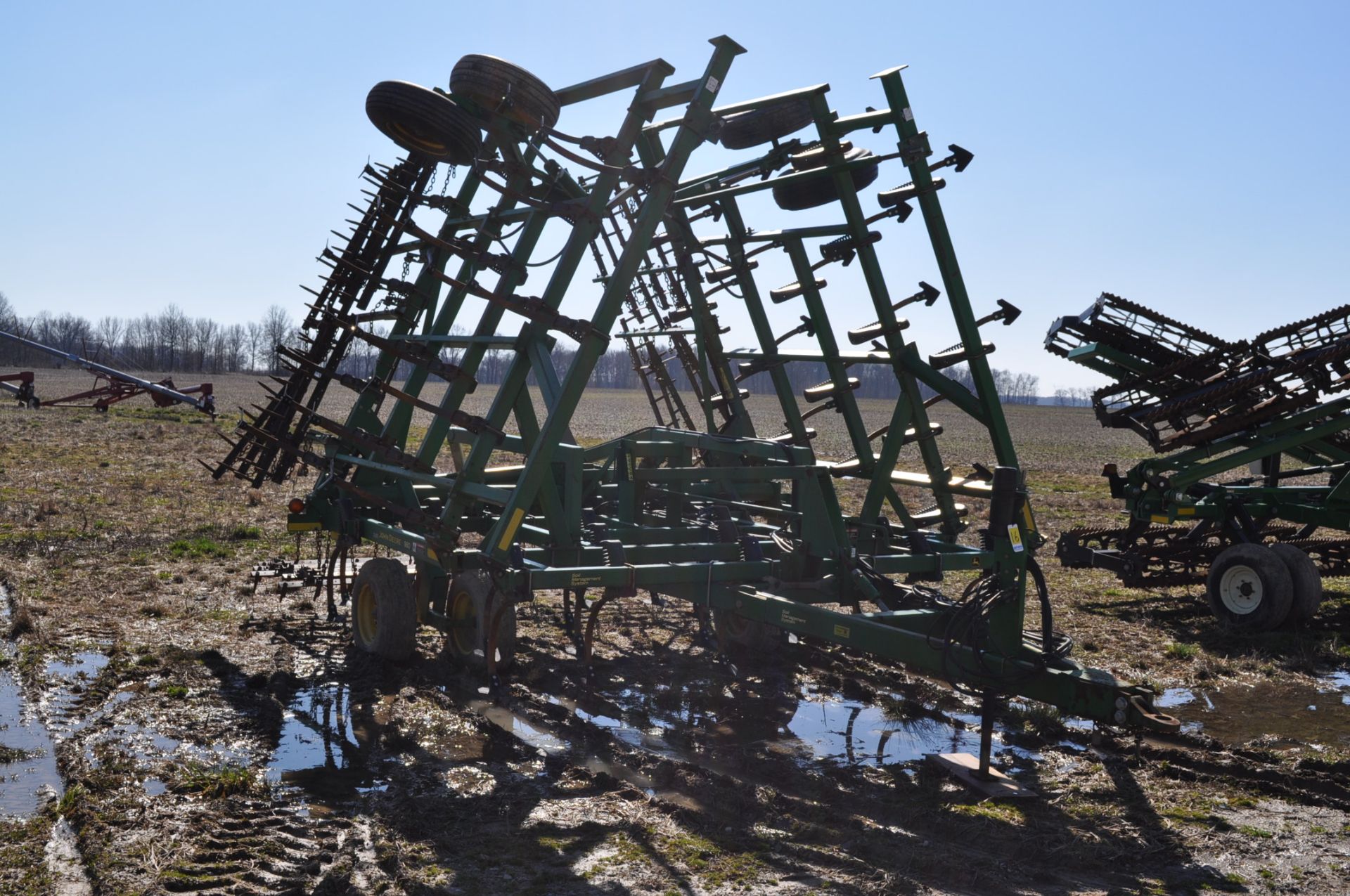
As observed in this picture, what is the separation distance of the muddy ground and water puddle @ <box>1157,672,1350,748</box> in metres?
0.03

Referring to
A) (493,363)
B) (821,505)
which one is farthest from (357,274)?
(493,363)

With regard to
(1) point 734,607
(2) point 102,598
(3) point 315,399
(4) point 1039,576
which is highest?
(3) point 315,399

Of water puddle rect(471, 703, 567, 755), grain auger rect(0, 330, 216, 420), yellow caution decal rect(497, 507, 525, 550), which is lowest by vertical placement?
water puddle rect(471, 703, 567, 755)

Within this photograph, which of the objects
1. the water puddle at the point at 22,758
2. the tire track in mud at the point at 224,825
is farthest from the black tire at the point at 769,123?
the water puddle at the point at 22,758

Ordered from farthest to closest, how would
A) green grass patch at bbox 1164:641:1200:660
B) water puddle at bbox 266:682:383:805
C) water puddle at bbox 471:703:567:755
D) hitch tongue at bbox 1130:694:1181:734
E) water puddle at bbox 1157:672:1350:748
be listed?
1. green grass patch at bbox 1164:641:1200:660
2. water puddle at bbox 1157:672:1350:748
3. water puddle at bbox 471:703:567:755
4. water puddle at bbox 266:682:383:805
5. hitch tongue at bbox 1130:694:1181:734

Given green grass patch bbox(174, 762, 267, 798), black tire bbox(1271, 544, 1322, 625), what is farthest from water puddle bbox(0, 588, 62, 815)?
black tire bbox(1271, 544, 1322, 625)

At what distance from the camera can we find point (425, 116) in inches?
307

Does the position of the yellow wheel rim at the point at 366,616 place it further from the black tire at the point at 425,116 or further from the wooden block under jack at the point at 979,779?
the wooden block under jack at the point at 979,779

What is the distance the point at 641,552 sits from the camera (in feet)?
25.4

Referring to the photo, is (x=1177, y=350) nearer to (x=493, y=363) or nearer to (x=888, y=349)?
(x=888, y=349)

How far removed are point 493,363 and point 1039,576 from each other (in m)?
123

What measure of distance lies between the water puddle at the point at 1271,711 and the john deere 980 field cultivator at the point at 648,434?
4.30ft

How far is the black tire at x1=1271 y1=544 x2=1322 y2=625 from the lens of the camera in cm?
991

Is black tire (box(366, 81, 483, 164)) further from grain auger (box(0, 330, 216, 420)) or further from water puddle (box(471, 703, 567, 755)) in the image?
grain auger (box(0, 330, 216, 420))
